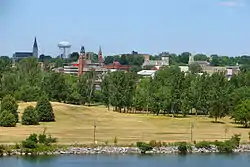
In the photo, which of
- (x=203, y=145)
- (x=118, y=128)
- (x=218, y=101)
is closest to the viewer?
(x=203, y=145)

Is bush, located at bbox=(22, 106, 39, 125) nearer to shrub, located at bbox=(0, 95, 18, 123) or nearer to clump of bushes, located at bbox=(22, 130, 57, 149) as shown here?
shrub, located at bbox=(0, 95, 18, 123)

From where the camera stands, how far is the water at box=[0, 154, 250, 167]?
4806 centimetres

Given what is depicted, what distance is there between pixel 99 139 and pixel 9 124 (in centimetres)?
1321

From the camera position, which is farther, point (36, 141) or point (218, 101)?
point (218, 101)

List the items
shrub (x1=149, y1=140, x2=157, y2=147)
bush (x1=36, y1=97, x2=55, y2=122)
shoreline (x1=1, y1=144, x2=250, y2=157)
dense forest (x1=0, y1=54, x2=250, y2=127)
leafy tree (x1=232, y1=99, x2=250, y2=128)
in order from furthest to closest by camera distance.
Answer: dense forest (x1=0, y1=54, x2=250, y2=127) < leafy tree (x1=232, y1=99, x2=250, y2=128) < bush (x1=36, y1=97, x2=55, y2=122) < shrub (x1=149, y1=140, x2=157, y2=147) < shoreline (x1=1, y1=144, x2=250, y2=157)

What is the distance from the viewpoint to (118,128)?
6981cm

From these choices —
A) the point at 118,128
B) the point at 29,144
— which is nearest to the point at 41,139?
the point at 29,144

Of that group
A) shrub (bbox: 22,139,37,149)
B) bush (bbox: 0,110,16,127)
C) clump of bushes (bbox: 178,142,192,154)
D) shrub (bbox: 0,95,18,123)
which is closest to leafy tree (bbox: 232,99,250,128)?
clump of bushes (bbox: 178,142,192,154)

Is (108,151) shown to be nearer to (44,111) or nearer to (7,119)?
(7,119)

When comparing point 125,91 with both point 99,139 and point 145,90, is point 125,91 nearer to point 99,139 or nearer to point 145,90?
point 145,90

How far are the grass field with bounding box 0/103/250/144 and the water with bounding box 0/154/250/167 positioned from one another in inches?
222

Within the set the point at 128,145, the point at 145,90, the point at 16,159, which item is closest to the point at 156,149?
the point at 128,145

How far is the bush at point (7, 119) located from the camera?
222 feet

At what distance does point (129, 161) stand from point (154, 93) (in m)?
43.0
